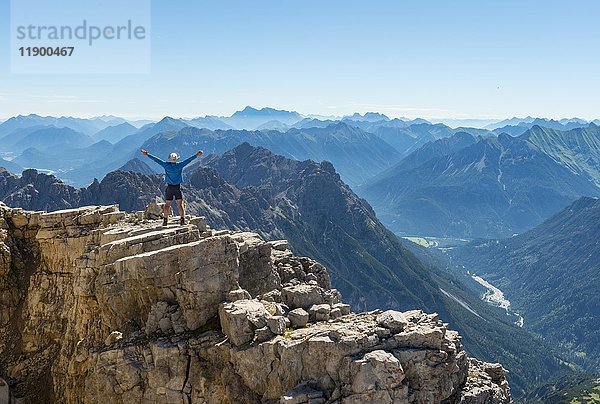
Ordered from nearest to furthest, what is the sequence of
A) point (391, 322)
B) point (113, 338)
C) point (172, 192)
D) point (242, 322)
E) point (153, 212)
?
point (242, 322) → point (391, 322) → point (113, 338) → point (172, 192) → point (153, 212)

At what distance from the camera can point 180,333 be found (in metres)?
35.2

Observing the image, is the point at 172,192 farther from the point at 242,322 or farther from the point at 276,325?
the point at 276,325

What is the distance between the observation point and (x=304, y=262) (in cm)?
5822

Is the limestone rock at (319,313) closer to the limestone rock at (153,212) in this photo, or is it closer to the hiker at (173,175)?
the hiker at (173,175)

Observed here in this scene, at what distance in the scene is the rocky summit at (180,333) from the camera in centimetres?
3206

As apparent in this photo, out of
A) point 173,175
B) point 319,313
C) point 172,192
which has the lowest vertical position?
point 319,313

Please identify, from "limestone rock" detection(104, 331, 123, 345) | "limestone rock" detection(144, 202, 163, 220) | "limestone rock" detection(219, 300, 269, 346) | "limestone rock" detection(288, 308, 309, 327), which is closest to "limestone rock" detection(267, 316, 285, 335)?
"limestone rock" detection(219, 300, 269, 346)

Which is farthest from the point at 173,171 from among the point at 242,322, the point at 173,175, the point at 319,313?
the point at 319,313

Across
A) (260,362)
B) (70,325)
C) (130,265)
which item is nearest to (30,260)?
(70,325)

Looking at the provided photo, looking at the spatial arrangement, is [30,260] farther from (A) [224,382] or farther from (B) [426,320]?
(B) [426,320]

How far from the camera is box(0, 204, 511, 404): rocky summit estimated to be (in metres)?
32.1

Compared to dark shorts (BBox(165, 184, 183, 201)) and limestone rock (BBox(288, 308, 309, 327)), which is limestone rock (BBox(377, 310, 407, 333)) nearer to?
limestone rock (BBox(288, 308, 309, 327))

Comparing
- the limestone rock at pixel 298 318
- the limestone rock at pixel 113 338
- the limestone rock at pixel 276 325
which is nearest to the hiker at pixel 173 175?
the limestone rock at pixel 113 338

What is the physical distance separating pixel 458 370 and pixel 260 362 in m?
13.2
